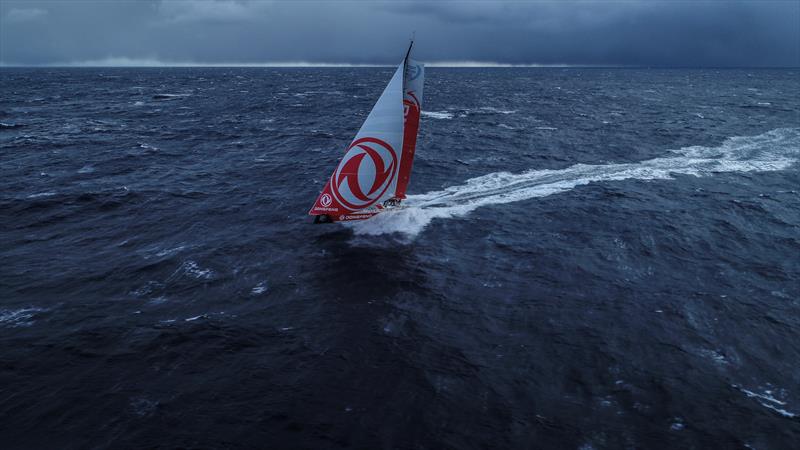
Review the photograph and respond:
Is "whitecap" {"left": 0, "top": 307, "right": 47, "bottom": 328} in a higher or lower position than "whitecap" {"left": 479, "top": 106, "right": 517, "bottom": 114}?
lower

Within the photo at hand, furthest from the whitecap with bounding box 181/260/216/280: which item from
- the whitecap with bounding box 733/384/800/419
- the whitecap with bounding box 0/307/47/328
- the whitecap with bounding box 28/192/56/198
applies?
the whitecap with bounding box 733/384/800/419

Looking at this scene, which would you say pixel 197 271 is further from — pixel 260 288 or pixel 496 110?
pixel 496 110

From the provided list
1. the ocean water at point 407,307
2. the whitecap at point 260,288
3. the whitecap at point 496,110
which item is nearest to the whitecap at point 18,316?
the ocean water at point 407,307

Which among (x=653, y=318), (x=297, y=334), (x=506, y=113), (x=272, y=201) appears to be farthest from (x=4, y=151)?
(x=506, y=113)

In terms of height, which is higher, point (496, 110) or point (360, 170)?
point (496, 110)

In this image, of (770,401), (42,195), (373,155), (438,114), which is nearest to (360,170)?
(373,155)

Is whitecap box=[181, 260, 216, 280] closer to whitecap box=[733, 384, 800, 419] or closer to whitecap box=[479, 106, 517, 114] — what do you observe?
whitecap box=[733, 384, 800, 419]
